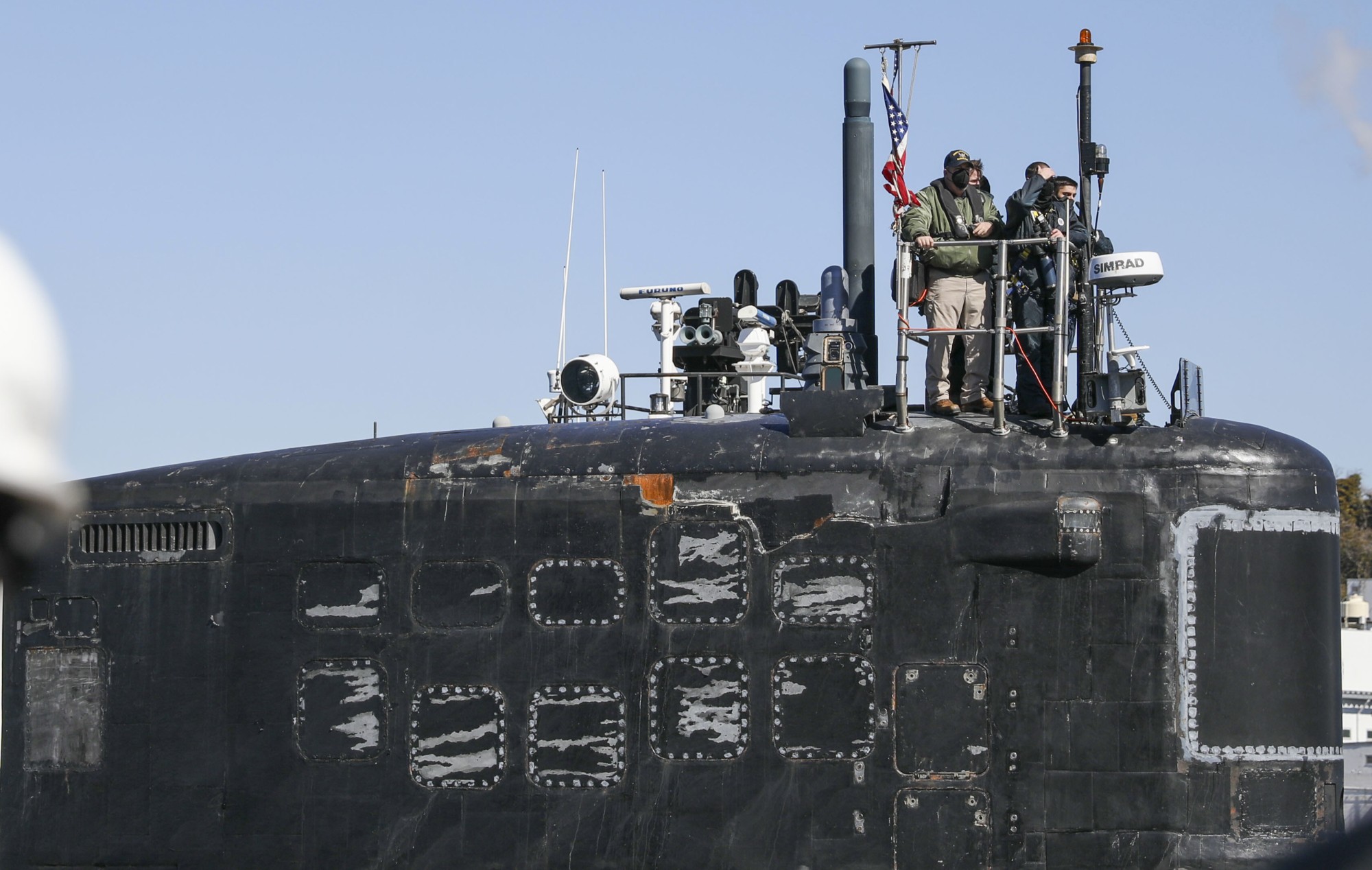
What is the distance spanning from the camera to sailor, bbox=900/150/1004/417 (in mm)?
10781

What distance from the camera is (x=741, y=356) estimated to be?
17.1 m

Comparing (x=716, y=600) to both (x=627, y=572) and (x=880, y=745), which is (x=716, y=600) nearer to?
(x=627, y=572)

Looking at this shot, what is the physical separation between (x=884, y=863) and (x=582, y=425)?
336 centimetres

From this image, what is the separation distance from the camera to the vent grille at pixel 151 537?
1045 cm

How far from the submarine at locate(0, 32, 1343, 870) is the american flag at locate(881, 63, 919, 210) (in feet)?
2.98

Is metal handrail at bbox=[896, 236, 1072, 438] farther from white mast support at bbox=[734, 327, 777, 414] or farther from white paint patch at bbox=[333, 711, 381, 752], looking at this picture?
white mast support at bbox=[734, 327, 777, 414]

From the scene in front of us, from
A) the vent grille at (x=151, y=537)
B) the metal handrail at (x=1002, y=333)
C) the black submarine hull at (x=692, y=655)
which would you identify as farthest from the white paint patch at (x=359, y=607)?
the metal handrail at (x=1002, y=333)

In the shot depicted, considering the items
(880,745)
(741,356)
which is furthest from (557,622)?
(741,356)

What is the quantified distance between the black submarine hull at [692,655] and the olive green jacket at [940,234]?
64.3 inches

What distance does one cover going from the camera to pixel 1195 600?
920cm

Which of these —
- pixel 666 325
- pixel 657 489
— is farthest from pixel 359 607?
pixel 666 325

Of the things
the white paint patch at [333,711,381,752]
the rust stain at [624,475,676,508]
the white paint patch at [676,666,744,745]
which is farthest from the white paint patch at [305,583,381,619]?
the white paint patch at [676,666,744,745]

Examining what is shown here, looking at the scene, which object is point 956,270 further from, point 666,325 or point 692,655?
point 666,325

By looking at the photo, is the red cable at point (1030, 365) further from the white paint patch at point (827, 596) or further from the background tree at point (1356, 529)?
the background tree at point (1356, 529)
